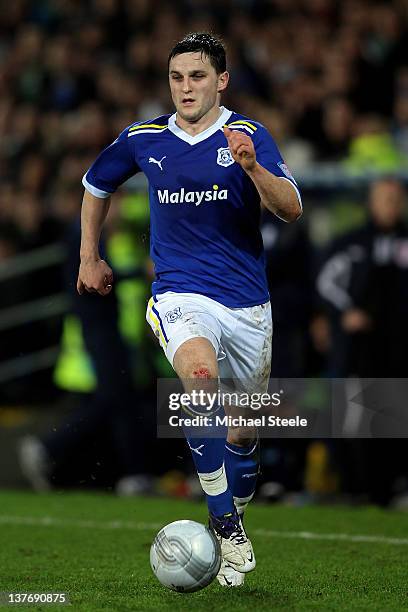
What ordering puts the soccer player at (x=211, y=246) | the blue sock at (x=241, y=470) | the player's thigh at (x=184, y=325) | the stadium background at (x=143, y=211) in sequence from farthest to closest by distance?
the stadium background at (x=143, y=211)
the blue sock at (x=241, y=470)
the soccer player at (x=211, y=246)
the player's thigh at (x=184, y=325)

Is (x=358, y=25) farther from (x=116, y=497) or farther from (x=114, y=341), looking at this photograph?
(x=116, y=497)

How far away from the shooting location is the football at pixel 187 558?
5430mm

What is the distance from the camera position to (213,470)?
574 centimetres

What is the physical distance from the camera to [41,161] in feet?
46.1

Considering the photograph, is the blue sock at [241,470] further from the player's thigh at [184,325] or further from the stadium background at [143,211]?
the stadium background at [143,211]

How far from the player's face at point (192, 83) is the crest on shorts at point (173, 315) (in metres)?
0.94

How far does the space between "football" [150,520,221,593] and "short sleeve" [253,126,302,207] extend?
159cm

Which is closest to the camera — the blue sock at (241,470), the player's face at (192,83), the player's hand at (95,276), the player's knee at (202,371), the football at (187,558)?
the football at (187,558)

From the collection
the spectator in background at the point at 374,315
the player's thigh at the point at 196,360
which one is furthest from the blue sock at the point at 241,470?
the spectator in background at the point at 374,315

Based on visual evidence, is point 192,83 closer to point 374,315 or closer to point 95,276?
point 95,276

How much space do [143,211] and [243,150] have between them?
18.1ft

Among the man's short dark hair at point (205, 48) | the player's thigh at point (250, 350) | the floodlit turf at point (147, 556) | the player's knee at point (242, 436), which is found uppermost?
the man's short dark hair at point (205, 48)

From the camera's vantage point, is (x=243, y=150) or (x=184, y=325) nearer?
(x=243, y=150)

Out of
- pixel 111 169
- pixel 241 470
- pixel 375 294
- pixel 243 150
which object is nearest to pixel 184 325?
pixel 243 150
